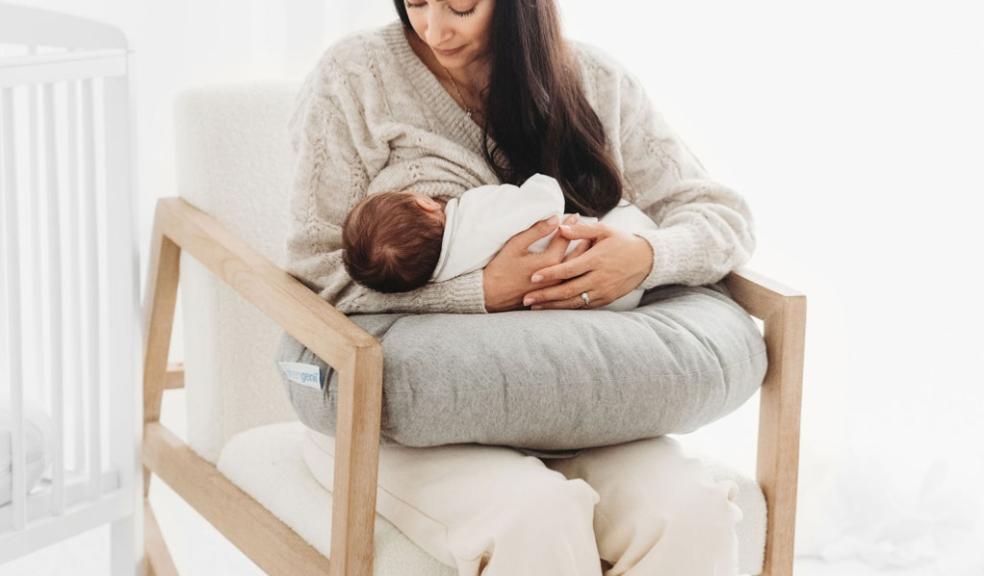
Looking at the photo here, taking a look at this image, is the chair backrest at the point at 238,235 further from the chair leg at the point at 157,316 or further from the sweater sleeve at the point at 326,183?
the sweater sleeve at the point at 326,183

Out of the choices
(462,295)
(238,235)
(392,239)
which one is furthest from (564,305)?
(238,235)

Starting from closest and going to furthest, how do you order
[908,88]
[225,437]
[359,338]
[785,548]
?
[359,338]
[785,548]
[225,437]
[908,88]

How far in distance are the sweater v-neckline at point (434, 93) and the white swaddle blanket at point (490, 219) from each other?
12 centimetres

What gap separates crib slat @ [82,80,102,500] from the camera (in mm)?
1594

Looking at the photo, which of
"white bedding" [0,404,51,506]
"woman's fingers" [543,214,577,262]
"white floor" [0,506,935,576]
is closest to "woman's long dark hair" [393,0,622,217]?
"woman's fingers" [543,214,577,262]

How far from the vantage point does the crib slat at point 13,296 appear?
56.4 inches

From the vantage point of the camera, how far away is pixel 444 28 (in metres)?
1.61

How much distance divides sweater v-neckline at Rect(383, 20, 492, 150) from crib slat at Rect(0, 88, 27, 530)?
1.57 ft

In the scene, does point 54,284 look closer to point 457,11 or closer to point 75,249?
point 75,249

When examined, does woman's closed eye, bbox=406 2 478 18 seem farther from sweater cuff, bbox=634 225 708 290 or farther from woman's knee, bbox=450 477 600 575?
woman's knee, bbox=450 477 600 575

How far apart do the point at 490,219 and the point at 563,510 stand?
0.36 meters

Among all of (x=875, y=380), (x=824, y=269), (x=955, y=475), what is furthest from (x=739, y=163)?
(x=955, y=475)

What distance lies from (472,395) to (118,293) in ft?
1.92

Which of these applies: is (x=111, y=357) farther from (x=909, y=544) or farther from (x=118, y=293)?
(x=909, y=544)
